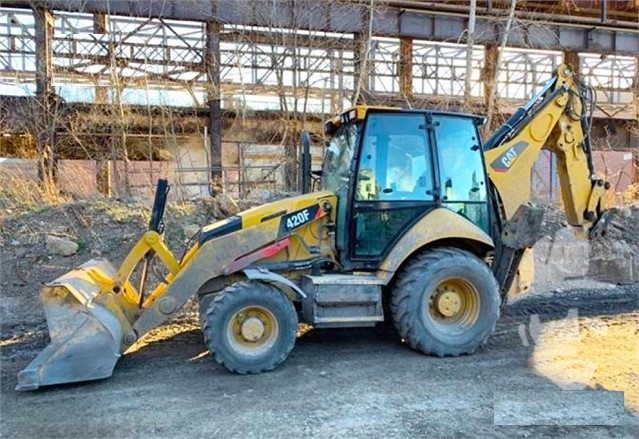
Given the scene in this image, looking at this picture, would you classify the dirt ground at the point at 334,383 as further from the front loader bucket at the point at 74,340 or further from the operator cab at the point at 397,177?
the operator cab at the point at 397,177

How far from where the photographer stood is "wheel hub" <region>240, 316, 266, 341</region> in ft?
15.4

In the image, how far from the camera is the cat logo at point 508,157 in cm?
578

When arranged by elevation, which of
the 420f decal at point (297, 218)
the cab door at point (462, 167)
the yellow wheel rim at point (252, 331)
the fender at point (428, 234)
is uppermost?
the cab door at point (462, 167)

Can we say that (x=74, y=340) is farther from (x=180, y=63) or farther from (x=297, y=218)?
(x=180, y=63)

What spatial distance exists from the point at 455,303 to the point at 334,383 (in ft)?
5.11

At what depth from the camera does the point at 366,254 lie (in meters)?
5.28

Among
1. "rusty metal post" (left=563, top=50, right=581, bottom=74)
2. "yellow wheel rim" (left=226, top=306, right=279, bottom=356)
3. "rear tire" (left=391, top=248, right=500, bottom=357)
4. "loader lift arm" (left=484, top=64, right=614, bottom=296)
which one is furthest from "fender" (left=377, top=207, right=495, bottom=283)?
"rusty metal post" (left=563, top=50, right=581, bottom=74)

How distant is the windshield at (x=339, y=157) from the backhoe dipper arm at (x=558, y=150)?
153cm

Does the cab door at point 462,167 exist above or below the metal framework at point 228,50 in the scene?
below

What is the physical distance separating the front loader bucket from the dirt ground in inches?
5.7

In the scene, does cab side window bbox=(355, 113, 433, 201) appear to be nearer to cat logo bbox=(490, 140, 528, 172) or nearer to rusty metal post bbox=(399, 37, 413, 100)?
cat logo bbox=(490, 140, 528, 172)

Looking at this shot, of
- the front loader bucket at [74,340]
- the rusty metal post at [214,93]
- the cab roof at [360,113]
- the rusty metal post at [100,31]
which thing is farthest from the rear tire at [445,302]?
the rusty metal post at [100,31]

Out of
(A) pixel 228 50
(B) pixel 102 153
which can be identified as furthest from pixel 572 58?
(B) pixel 102 153

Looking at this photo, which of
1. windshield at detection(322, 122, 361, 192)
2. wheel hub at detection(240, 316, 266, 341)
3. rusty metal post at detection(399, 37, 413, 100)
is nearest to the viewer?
wheel hub at detection(240, 316, 266, 341)
